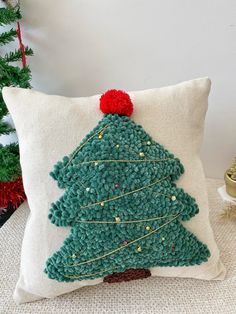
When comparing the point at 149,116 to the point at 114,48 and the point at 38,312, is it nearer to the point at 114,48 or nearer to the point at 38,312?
the point at 114,48

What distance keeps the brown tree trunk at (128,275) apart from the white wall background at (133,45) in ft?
1.57

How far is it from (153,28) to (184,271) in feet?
1.90

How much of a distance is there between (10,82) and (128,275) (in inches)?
20.1

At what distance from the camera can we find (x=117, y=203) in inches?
20.6

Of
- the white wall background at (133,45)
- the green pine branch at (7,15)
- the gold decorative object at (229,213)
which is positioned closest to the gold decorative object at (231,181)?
the gold decorative object at (229,213)

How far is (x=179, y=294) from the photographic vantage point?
63 centimetres

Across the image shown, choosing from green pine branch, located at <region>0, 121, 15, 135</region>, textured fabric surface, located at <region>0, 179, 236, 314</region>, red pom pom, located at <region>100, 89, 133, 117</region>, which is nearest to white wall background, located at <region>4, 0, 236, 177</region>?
green pine branch, located at <region>0, 121, 15, 135</region>

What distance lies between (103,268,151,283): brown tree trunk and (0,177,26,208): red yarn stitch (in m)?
0.39

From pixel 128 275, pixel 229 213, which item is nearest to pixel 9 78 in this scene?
pixel 128 275

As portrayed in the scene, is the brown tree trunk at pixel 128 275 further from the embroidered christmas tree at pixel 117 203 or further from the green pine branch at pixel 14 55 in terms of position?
the green pine branch at pixel 14 55

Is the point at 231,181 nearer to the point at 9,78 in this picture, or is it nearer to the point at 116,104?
the point at 116,104

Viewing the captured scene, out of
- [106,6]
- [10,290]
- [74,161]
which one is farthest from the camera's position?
[106,6]

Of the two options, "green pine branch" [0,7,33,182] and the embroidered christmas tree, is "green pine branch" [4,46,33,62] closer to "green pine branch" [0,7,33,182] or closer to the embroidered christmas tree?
"green pine branch" [0,7,33,182]

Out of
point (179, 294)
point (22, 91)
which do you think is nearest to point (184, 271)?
point (179, 294)
